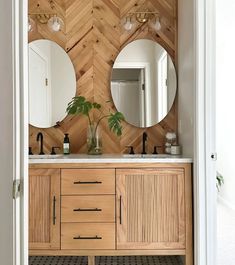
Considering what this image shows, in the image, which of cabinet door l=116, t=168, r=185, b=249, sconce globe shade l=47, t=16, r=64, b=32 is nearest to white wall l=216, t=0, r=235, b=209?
cabinet door l=116, t=168, r=185, b=249

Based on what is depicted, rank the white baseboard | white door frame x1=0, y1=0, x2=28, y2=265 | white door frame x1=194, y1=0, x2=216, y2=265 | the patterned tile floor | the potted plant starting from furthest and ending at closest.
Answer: the white baseboard, the potted plant, the patterned tile floor, white door frame x1=194, y1=0, x2=216, y2=265, white door frame x1=0, y1=0, x2=28, y2=265

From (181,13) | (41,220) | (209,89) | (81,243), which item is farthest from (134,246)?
(181,13)

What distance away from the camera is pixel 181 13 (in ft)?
10.1

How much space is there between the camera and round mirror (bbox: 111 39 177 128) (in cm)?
325

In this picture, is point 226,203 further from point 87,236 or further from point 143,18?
point 143,18

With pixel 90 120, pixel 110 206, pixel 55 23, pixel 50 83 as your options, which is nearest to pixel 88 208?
pixel 110 206

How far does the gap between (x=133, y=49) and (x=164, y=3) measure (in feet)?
1.75

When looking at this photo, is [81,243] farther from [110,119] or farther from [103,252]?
[110,119]

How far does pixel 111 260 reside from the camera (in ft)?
9.87

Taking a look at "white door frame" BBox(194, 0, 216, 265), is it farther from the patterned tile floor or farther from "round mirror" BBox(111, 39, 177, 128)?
"round mirror" BBox(111, 39, 177, 128)

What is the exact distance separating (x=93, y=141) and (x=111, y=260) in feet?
3.47

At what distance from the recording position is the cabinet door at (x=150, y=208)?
2.65 metres

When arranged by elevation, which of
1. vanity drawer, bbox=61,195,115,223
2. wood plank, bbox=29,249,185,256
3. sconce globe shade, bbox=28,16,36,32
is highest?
sconce globe shade, bbox=28,16,36,32

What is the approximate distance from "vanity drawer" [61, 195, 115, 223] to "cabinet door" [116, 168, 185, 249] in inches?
3.0
